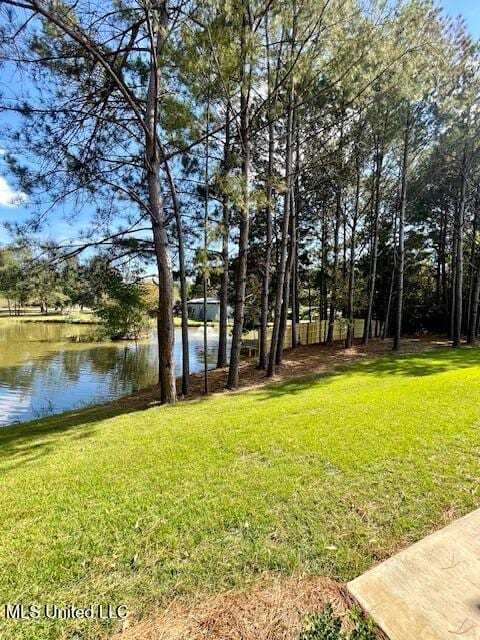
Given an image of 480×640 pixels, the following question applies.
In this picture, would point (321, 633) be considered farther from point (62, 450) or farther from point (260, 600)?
point (62, 450)

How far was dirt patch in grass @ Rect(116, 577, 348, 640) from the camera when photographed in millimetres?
1529

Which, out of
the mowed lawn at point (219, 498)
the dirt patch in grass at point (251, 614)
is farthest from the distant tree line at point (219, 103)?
the dirt patch in grass at point (251, 614)

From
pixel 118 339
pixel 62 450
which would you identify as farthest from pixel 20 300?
pixel 118 339

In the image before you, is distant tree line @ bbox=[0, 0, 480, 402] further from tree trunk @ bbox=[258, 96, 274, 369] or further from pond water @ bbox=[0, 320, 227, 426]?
pond water @ bbox=[0, 320, 227, 426]

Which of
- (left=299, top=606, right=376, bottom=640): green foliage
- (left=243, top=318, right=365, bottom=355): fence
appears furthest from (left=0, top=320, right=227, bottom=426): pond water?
(left=299, top=606, right=376, bottom=640): green foliage

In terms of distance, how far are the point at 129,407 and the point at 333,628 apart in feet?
19.4

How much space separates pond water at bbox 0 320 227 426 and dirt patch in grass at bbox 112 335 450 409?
1841mm

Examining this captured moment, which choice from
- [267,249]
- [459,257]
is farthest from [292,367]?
[459,257]

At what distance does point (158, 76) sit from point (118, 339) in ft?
59.1

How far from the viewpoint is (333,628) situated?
5.02 feet

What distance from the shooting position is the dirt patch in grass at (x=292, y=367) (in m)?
7.61

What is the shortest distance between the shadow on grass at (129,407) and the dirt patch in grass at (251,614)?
2.83 metres

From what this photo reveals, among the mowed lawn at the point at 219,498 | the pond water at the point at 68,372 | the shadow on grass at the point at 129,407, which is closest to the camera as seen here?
the mowed lawn at the point at 219,498

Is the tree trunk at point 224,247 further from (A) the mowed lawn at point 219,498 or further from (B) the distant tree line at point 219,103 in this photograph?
(A) the mowed lawn at point 219,498
